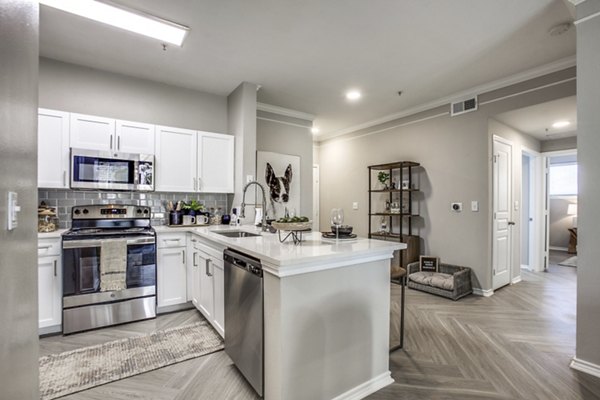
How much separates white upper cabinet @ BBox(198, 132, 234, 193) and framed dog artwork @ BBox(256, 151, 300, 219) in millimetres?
605

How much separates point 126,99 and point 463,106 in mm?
4539

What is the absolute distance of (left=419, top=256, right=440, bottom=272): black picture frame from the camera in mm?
4309

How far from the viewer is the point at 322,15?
2.40 meters

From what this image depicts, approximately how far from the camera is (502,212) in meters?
4.15

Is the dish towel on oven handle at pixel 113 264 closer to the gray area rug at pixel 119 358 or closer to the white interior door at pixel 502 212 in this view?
the gray area rug at pixel 119 358

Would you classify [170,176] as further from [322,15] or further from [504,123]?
[504,123]

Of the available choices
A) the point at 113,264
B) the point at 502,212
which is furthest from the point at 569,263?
the point at 113,264

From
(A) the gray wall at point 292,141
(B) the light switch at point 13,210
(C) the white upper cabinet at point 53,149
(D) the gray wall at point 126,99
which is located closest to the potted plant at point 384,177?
(A) the gray wall at point 292,141

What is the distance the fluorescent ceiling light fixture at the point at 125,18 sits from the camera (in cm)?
228

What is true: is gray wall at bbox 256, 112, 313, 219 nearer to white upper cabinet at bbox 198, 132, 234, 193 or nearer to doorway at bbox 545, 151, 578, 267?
white upper cabinet at bbox 198, 132, 234, 193

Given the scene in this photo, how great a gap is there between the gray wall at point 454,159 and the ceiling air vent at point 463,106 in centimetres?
7

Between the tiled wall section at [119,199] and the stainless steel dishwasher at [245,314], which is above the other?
the tiled wall section at [119,199]

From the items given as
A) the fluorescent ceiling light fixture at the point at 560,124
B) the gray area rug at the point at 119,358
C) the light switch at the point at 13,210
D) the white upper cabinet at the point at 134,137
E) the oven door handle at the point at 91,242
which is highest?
the fluorescent ceiling light fixture at the point at 560,124

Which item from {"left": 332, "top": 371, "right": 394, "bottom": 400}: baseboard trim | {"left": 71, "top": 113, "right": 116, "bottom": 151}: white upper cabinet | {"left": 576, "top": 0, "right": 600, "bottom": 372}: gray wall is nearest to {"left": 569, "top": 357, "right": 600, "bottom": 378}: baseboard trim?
{"left": 576, "top": 0, "right": 600, "bottom": 372}: gray wall
